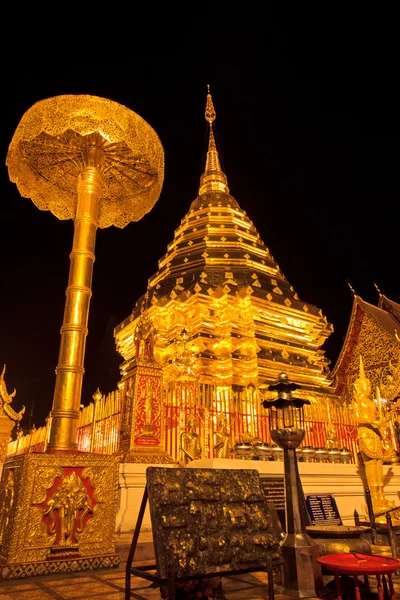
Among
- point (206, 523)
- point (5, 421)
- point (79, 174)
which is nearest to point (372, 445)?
point (206, 523)

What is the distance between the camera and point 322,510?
470cm

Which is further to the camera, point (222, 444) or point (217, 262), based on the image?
point (217, 262)

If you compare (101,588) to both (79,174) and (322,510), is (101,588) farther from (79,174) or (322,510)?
(79,174)

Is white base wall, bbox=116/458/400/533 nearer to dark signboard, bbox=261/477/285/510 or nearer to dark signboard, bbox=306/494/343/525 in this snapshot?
dark signboard, bbox=261/477/285/510

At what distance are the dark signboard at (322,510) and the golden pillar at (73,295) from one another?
6.55 feet

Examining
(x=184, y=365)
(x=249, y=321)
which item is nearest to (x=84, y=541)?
(x=184, y=365)

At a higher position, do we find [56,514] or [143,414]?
[143,414]

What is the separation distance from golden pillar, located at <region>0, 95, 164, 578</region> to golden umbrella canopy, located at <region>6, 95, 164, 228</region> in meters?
0.01

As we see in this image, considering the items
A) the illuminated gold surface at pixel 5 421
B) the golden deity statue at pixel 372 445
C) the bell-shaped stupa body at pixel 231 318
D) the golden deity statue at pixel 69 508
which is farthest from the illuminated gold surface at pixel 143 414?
the illuminated gold surface at pixel 5 421

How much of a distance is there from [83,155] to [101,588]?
479cm

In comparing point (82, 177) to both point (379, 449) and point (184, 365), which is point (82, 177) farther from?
point (379, 449)

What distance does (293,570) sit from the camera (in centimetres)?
332

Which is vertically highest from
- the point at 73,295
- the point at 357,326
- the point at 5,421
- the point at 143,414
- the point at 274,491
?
the point at 357,326

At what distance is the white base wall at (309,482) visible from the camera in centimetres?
486
